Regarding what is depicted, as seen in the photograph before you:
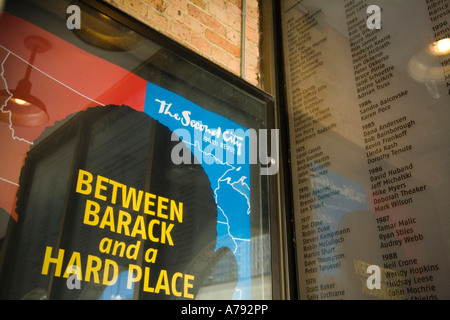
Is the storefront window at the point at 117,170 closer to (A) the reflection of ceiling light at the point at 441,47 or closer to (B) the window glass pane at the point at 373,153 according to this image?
(B) the window glass pane at the point at 373,153

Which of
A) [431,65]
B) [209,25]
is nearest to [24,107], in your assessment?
[209,25]

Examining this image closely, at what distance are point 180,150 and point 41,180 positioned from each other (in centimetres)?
46

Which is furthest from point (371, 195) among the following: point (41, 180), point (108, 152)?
point (41, 180)

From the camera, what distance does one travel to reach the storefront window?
101 centimetres

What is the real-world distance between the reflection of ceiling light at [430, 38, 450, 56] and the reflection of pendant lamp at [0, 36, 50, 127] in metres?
1.16

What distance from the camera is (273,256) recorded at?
142 cm

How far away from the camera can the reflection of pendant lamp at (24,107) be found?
104 centimetres

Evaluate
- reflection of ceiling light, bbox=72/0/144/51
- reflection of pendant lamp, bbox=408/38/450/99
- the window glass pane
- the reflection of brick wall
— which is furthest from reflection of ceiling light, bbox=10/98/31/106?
reflection of pendant lamp, bbox=408/38/450/99

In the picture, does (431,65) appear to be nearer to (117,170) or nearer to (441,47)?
(441,47)

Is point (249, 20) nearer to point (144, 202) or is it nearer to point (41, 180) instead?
point (144, 202)

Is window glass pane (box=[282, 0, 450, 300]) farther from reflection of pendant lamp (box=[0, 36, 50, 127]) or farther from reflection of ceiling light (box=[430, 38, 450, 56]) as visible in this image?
reflection of pendant lamp (box=[0, 36, 50, 127])

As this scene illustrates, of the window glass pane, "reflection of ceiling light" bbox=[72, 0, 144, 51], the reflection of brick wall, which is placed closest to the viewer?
the window glass pane

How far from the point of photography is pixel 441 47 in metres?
1.24

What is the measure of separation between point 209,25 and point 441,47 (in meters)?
0.90
